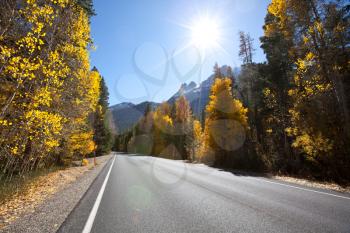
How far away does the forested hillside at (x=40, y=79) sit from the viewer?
281 inches

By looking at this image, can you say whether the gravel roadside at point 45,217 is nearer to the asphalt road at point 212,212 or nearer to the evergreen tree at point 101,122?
the asphalt road at point 212,212

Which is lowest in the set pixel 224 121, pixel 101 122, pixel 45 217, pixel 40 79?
pixel 45 217

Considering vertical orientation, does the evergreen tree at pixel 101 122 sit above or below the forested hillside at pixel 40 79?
above

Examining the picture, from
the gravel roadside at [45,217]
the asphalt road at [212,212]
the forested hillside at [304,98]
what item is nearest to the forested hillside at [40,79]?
the gravel roadside at [45,217]

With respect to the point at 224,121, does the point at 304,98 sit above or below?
below

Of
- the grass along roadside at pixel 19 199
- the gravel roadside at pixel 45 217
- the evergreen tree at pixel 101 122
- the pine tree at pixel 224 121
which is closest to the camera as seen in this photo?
the gravel roadside at pixel 45 217

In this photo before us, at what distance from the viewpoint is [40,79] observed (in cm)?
938

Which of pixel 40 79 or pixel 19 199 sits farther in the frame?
pixel 40 79

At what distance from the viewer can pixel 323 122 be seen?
13406mm

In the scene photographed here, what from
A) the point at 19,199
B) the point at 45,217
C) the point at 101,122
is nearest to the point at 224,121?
the point at 19,199

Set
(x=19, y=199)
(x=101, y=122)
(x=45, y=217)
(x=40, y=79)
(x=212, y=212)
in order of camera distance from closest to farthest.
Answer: (x=45, y=217), (x=212, y=212), (x=19, y=199), (x=40, y=79), (x=101, y=122)

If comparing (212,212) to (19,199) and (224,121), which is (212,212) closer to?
(19,199)

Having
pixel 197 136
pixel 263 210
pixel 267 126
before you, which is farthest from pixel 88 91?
pixel 197 136

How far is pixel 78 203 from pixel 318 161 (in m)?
14.2
